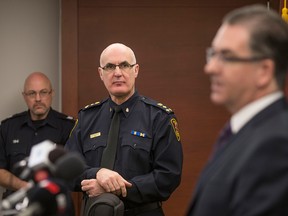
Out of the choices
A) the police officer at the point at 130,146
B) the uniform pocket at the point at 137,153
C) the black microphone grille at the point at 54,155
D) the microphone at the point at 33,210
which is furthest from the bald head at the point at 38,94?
the microphone at the point at 33,210

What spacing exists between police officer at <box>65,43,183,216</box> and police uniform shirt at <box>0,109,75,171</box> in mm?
832

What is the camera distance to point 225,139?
4.91 ft

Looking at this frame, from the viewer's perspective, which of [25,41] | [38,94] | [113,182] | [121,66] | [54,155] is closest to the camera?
[54,155]

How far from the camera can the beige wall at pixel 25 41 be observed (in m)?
3.84

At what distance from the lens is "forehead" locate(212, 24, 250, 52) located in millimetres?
1376

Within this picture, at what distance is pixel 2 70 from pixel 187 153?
138 cm

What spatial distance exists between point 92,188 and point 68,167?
4.03ft

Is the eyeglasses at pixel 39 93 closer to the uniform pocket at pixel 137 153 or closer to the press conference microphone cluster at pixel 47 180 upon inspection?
the uniform pocket at pixel 137 153

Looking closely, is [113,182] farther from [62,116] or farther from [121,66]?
[62,116]

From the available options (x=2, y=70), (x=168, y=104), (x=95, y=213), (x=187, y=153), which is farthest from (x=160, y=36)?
(x=95, y=213)

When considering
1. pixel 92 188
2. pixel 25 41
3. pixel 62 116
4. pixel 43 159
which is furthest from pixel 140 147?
pixel 25 41

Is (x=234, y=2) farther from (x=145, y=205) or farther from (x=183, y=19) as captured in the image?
(x=145, y=205)

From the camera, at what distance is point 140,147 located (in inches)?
103

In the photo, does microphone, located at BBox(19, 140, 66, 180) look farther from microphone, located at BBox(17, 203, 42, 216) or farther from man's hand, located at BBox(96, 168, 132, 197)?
man's hand, located at BBox(96, 168, 132, 197)
